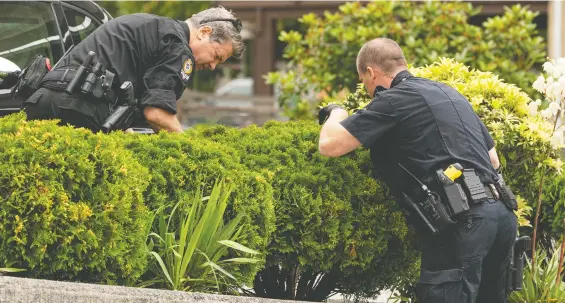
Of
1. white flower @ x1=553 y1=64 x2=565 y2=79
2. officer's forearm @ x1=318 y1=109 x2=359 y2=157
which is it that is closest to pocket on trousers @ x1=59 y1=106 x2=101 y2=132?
officer's forearm @ x1=318 y1=109 x2=359 y2=157

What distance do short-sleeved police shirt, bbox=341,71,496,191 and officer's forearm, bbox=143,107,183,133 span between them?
1058 millimetres

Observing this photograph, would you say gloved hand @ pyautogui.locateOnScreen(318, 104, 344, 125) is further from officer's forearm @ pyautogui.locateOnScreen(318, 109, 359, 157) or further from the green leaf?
the green leaf

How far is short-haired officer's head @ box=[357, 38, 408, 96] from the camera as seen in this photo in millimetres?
5059

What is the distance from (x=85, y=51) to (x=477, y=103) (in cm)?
226

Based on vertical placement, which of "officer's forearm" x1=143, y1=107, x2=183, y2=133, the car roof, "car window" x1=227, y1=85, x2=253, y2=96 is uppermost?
the car roof

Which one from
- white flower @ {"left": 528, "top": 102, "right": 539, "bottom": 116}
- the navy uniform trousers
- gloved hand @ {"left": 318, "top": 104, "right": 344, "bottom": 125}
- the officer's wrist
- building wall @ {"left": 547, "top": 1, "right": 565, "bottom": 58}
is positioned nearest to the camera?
the navy uniform trousers

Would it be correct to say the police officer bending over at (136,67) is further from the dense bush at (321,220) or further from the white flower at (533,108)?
the white flower at (533,108)

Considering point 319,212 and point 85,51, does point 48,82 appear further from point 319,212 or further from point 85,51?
point 319,212

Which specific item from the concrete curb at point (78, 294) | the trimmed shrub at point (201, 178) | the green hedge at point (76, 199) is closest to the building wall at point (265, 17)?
the trimmed shrub at point (201, 178)

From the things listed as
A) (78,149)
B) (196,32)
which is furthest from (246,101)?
(78,149)

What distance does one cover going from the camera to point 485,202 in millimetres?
4770

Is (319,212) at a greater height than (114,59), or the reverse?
(114,59)

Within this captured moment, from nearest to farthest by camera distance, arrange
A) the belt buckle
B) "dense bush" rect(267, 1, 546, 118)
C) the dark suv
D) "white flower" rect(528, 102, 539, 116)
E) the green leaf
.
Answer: the green leaf < the belt buckle < "white flower" rect(528, 102, 539, 116) < the dark suv < "dense bush" rect(267, 1, 546, 118)

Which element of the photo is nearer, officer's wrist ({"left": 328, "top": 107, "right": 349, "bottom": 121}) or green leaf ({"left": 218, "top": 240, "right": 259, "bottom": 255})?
green leaf ({"left": 218, "top": 240, "right": 259, "bottom": 255})
